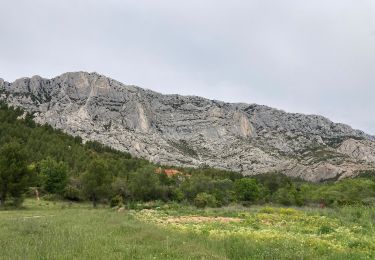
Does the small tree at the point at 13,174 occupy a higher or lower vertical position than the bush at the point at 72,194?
higher

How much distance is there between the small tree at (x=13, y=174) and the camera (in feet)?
176

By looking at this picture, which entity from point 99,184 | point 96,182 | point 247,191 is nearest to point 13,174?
point 96,182

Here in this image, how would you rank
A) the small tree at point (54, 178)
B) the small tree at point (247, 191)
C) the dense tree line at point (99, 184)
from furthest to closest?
the small tree at point (247, 191)
the small tree at point (54, 178)
the dense tree line at point (99, 184)

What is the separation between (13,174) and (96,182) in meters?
16.4

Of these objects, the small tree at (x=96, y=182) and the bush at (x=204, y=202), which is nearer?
the small tree at (x=96, y=182)

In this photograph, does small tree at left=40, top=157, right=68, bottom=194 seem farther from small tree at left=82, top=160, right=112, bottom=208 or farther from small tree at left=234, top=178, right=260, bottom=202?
small tree at left=234, top=178, right=260, bottom=202

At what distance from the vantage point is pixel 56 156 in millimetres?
116250

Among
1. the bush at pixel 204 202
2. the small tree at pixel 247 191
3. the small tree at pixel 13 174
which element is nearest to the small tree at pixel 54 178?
the small tree at pixel 13 174

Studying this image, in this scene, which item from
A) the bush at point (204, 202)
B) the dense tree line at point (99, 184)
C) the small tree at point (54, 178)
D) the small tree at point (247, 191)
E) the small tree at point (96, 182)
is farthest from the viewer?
the small tree at point (247, 191)

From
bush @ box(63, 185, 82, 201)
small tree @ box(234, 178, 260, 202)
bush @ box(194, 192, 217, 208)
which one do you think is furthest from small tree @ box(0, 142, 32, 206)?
small tree @ box(234, 178, 260, 202)

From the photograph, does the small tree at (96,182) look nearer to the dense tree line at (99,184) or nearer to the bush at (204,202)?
the dense tree line at (99,184)

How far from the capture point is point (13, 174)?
5462 cm

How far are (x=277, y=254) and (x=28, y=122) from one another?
5801 inches

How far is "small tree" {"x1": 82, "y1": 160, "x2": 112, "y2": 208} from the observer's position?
224 ft
